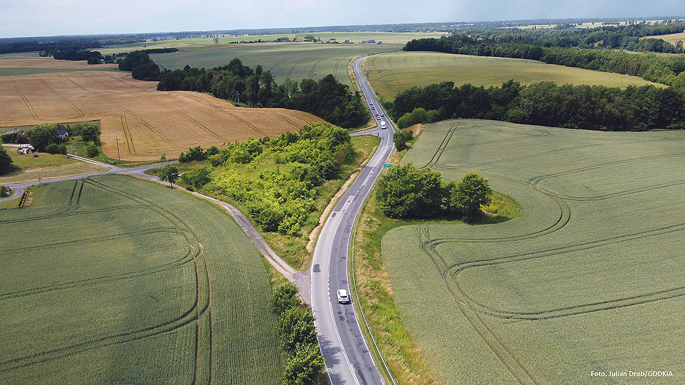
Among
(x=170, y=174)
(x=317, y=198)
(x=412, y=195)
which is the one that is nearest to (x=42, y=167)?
(x=170, y=174)

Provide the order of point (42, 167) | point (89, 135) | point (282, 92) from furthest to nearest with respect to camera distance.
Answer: point (282, 92), point (89, 135), point (42, 167)

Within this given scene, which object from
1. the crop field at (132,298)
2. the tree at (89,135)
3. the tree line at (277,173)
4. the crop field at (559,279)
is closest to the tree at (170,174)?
the tree line at (277,173)

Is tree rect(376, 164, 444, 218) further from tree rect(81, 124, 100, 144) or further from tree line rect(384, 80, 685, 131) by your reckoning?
tree rect(81, 124, 100, 144)

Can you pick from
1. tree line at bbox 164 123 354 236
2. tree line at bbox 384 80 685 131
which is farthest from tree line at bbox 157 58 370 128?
tree line at bbox 164 123 354 236

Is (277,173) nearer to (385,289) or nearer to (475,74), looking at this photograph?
(385,289)

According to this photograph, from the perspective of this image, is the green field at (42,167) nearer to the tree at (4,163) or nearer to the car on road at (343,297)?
the tree at (4,163)
